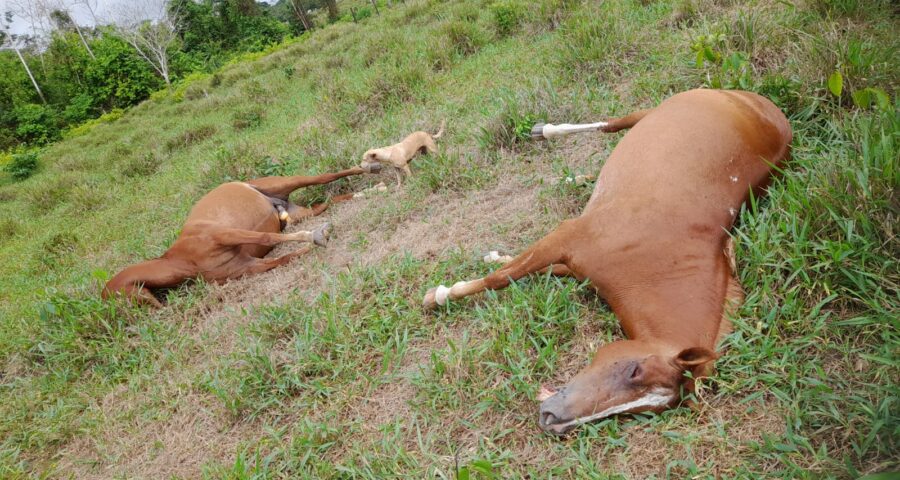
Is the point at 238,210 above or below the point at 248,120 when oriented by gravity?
below

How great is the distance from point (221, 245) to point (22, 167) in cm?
1295

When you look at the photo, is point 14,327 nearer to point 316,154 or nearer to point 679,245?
point 316,154

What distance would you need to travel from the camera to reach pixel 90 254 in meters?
6.14

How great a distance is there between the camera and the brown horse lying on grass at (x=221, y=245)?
4.23 m

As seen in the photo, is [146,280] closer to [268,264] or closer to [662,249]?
[268,264]

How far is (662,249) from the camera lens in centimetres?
236

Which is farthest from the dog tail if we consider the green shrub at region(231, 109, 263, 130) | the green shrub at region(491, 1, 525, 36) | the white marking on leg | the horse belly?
the green shrub at region(231, 109, 263, 130)

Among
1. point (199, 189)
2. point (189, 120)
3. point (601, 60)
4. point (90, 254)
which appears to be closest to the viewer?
point (601, 60)

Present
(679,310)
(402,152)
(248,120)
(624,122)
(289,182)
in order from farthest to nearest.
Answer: (248,120) < (289,182) < (402,152) < (624,122) < (679,310)

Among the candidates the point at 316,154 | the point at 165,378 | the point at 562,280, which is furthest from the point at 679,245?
the point at 316,154

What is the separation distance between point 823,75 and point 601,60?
2264 millimetres

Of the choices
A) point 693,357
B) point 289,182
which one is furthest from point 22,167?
point 693,357

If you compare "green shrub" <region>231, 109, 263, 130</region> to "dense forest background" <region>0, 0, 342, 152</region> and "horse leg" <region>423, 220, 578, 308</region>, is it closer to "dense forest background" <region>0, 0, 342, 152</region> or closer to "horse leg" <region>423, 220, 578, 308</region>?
"horse leg" <region>423, 220, 578, 308</region>

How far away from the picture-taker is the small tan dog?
16.3 ft
